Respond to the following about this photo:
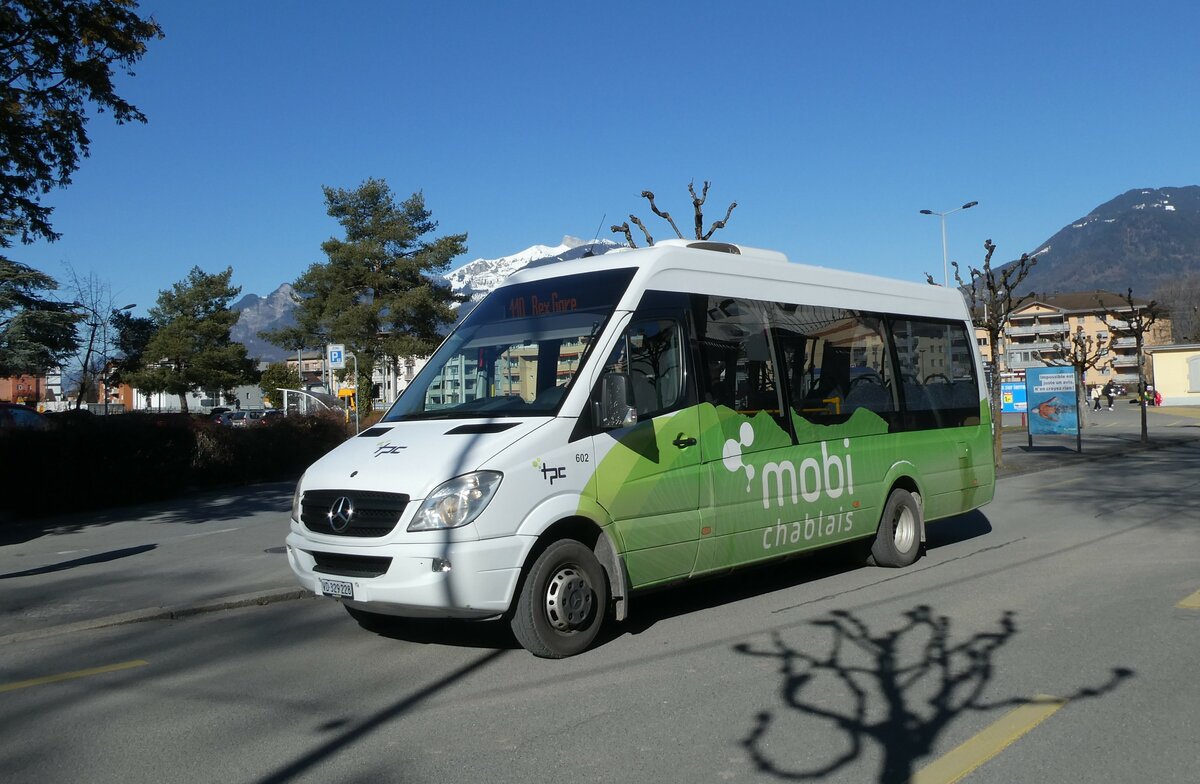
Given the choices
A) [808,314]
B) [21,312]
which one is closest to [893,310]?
[808,314]

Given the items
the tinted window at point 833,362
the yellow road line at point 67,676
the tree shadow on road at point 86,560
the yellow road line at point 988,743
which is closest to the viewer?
the yellow road line at point 988,743

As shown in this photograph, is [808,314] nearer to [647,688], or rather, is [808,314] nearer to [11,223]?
[647,688]

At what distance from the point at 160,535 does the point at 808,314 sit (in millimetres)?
9674

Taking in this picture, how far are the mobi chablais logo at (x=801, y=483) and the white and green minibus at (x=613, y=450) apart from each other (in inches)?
0.8

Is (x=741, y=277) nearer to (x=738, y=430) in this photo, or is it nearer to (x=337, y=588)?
(x=738, y=430)

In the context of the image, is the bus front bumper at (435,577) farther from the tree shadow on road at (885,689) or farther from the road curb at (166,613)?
the road curb at (166,613)

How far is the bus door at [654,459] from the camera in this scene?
6965 mm

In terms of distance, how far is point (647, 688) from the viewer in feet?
19.5

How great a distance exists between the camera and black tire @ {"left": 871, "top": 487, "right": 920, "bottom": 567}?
32.7 ft

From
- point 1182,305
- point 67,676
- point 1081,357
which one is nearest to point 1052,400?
→ point 67,676

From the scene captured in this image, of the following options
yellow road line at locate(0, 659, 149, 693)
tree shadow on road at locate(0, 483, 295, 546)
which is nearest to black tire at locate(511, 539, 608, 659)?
yellow road line at locate(0, 659, 149, 693)

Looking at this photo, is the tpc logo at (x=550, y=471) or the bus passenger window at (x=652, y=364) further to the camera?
the bus passenger window at (x=652, y=364)

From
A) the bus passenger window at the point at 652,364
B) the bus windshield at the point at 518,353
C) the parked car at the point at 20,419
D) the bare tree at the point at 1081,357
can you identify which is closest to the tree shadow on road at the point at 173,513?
the parked car at the point at 20,419

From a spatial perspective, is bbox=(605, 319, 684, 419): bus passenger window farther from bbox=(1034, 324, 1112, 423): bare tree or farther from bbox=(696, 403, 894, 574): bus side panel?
bbox=(1034, 324, 1112, 423): bare tree
